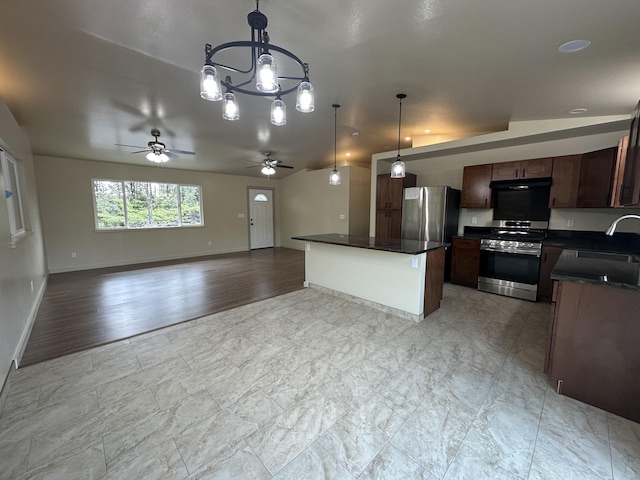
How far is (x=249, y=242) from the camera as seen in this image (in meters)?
8.48

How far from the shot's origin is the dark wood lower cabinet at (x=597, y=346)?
1696 millimetres

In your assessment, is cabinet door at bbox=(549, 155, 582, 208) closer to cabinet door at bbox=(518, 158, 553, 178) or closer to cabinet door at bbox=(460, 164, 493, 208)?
cabinet door at bbox=(518, 158, 553, 178)

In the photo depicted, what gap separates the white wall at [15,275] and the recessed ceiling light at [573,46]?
15.9 feet

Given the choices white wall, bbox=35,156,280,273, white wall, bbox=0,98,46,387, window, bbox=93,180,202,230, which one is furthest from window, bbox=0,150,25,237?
Answer: window, bbox=93,180,202,230

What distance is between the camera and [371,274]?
3.58m

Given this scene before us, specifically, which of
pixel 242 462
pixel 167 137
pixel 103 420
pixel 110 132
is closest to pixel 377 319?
pixel 242 462

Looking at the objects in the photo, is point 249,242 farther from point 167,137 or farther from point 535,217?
point 535,217

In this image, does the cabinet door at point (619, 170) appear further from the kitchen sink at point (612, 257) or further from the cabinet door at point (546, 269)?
the cabinet door at point (546, 269)

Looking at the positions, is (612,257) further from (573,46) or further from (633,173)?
(573,46)

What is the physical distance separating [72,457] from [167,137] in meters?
4.79

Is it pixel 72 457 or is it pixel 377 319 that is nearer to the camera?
pixel 72 457

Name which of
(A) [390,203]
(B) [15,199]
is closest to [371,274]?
(A) [390,203]

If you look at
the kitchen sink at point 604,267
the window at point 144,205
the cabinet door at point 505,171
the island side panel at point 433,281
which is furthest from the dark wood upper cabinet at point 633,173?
the window at point 144,205

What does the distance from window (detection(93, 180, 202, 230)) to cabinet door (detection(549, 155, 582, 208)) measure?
7.71m
